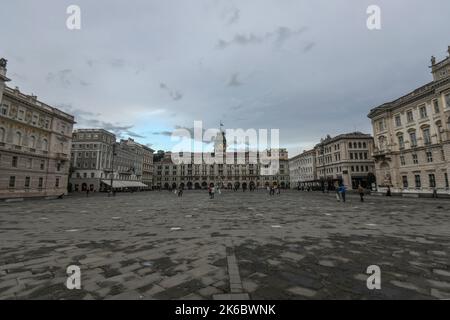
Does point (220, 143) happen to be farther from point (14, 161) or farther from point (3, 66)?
point (3, 66)

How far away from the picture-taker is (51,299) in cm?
341

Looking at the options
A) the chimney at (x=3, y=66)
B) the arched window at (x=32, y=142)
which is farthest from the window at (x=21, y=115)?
the chimney at (x=3, y=66)

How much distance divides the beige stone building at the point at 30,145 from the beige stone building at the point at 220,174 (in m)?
77.0

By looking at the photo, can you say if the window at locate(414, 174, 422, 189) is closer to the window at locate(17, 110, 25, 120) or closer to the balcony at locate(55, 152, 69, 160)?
the balcony at locate(55, 152, 69, 160)

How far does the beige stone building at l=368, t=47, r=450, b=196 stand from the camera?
31516 millimetres

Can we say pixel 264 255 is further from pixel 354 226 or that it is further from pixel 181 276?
pixel 354 226

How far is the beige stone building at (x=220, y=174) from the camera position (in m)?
121

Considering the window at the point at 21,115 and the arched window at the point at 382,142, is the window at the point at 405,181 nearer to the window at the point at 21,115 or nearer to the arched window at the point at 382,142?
the arched window at the point at 382,142

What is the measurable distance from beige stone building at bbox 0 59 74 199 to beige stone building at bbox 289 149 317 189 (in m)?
67.5

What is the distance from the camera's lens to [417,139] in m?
36.1

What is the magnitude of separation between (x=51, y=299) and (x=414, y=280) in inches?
223

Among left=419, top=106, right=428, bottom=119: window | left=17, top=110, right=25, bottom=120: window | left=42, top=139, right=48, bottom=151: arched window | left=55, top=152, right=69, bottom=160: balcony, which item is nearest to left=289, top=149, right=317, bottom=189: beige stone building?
left=419, top=106, right=428, bottom=119: window

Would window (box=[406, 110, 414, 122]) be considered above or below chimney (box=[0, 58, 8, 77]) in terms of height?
below
